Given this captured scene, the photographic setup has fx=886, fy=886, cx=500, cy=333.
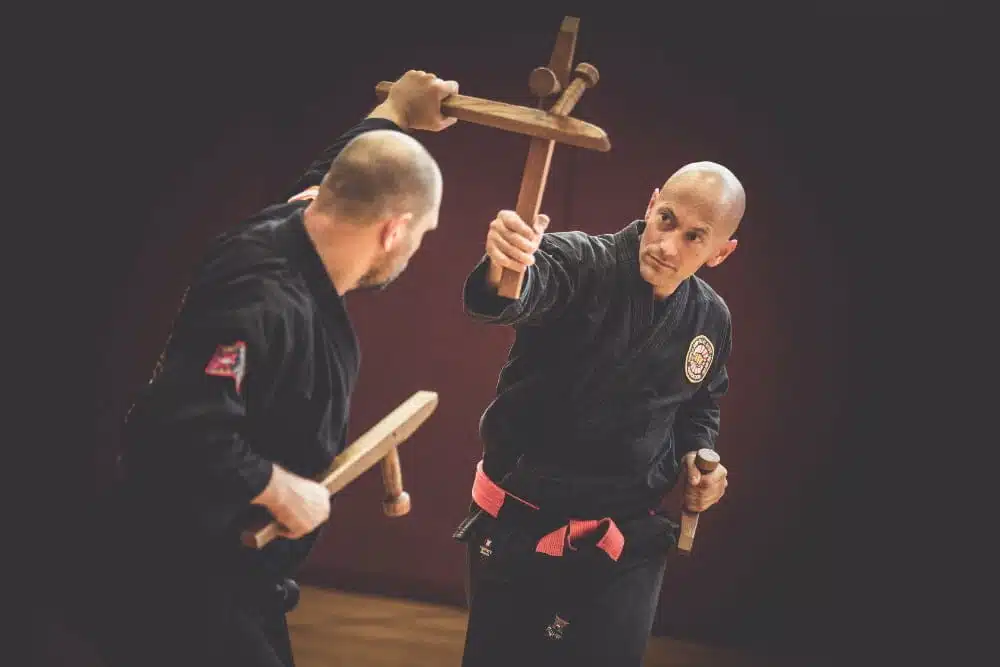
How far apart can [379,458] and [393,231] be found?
503 millimetres

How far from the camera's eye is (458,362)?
13.0 ft

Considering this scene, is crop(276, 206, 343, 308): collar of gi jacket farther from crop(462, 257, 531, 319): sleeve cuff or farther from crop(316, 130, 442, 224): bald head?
crop(462, 257, 531, 319): sleeve cuff

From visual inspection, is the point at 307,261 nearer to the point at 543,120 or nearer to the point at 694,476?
the point at 543,120

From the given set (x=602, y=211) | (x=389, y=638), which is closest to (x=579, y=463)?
(x=602, y=211)

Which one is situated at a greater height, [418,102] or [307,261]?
[418,102]

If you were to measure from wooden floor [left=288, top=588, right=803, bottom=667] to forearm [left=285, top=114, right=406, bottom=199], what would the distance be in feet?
7.09

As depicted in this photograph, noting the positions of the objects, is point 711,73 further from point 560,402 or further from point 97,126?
point 97,126

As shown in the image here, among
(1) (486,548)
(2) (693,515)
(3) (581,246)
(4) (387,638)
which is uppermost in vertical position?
(3) (581,246)

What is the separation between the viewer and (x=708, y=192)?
2334mm

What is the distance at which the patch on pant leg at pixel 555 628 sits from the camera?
2.43 metres

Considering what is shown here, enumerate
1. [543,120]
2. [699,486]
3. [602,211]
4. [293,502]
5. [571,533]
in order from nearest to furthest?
[293,502] → [543,120] → [571,533] → [699,486] → [602,211]

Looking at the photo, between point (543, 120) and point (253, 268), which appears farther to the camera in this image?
point (543, 120)

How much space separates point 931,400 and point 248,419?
2969 millimetres

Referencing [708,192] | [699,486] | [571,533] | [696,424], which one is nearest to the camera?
[708,192]
